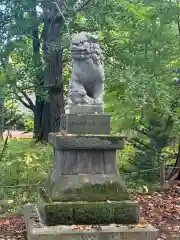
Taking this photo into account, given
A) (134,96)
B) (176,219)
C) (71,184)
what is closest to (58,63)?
(134,96)

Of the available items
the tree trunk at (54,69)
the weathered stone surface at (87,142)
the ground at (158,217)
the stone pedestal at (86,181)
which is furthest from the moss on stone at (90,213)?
the tree trunk at (54,69)

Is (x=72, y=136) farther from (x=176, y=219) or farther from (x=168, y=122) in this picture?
(x=168, y=122)

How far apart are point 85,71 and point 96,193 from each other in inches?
80.0

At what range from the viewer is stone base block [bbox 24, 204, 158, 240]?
621 cm

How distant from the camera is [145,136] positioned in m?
14.2

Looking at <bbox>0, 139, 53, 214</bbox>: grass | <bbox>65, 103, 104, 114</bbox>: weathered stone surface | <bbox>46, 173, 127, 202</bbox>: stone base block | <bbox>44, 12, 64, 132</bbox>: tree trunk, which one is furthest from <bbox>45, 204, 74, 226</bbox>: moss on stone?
<bbox>44, 12, 64, 132</bbox>: tree trunk

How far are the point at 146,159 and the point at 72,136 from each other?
263 inches

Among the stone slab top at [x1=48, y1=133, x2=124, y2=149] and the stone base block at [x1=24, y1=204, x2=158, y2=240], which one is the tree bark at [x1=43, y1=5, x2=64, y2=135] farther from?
the stone base block at [x1=24, y1=204, x2=158, y2=240]

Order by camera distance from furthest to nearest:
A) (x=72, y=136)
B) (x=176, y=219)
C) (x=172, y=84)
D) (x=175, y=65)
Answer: (x=172, y=84) < (x=175, y=65) < (x=176, y=219) < (x=72, y=136)

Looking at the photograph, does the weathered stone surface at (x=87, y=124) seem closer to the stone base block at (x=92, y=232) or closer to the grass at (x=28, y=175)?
the stone base block at (x=92, y=232)

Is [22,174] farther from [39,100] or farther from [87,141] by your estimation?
[39,100]

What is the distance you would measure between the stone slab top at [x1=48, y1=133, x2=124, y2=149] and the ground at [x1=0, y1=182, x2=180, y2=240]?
52.8 inches

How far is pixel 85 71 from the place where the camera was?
7195mm

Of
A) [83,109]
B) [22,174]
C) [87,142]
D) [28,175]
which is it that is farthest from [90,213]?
[22,174]
